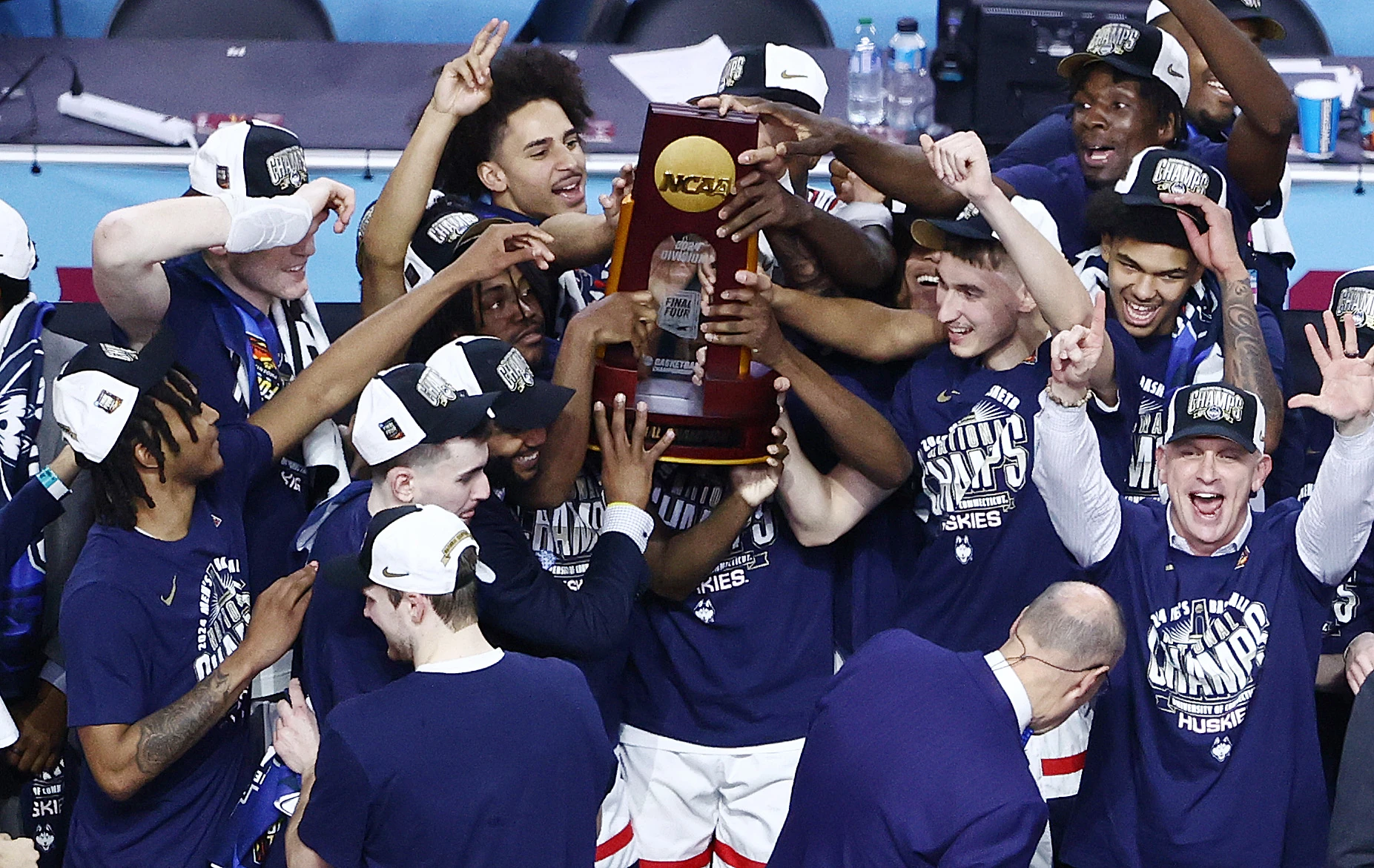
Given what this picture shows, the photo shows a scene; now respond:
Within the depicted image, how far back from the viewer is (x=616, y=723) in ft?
12.9

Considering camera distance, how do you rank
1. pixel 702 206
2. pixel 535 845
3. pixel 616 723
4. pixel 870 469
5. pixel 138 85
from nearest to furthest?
pixel 535 845 < pixel 702 206 < pixel 870 469 < pixel 616 723 < pixel 138 85

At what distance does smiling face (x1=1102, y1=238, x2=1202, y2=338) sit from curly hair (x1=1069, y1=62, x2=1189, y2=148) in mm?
674

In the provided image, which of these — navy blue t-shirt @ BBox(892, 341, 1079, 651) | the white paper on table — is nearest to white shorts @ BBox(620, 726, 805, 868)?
navy blue t-shirt @ BBox(892, 341, 1079, 651)

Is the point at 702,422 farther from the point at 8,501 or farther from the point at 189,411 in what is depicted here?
the point at 8,501

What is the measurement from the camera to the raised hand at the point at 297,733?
3199 millimetres

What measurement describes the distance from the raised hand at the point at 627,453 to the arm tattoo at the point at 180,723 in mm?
844

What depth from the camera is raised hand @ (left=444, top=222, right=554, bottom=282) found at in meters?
3.58

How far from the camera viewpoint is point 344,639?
325cm

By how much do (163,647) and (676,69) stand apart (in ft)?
13.2

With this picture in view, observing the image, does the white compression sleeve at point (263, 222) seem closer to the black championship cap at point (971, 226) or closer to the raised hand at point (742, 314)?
the raised hand at point (742, 314)

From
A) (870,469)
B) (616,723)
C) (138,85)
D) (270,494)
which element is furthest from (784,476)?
(138,85)

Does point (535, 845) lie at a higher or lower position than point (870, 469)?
lower

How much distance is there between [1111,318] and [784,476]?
35.7 inches

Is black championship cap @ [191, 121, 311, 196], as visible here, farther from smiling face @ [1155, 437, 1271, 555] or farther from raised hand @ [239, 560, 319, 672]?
smiling face @ [1155, 437, 1271, 555]
